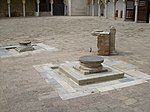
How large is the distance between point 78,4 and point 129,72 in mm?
35302

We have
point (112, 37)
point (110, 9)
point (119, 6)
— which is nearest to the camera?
point (112, 37)

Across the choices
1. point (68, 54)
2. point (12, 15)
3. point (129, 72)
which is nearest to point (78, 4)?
point (12, 15)

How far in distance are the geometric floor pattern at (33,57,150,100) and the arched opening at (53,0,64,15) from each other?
35910 millimetres

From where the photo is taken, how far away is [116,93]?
5258mm

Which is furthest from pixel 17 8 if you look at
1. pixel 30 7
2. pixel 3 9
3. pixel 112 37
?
pixel 112 37

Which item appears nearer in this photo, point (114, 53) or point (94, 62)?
point (94, 62)

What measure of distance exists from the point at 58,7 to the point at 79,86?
38.1 m

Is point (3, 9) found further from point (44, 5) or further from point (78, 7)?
point (78, 7)

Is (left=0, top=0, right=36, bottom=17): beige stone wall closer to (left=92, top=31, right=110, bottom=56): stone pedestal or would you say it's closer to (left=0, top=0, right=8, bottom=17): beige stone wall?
(left=0, top=0, right=8, bottom=17): beige stone wall

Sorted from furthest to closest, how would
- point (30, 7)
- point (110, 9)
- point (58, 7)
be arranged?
point (58, 7) < point (30, 7) < point (110, 9)

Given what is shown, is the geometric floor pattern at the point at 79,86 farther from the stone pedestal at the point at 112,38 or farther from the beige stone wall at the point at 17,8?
the beige stone wall at the point at 17,8

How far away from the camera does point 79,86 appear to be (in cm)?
569

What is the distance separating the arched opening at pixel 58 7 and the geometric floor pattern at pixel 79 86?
1414 inches

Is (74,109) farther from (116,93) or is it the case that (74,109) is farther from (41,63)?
(41,63)
